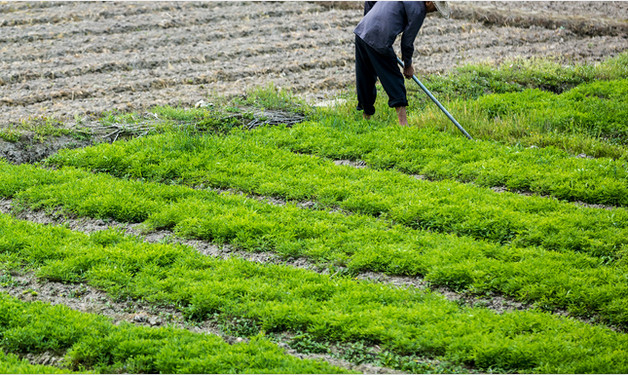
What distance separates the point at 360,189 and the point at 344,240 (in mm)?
1266

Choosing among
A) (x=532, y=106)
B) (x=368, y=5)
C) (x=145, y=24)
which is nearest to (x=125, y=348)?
(x=368, y=5)

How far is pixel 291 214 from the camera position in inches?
279

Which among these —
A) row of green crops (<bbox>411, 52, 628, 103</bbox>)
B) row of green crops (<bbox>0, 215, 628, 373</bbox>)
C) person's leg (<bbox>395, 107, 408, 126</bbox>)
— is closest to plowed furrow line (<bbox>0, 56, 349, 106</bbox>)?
row of green crops (<bbox>411, 52, 628, 103</bbox>)

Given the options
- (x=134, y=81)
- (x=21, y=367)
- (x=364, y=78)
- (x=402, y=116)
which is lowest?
(x=21, y=367)

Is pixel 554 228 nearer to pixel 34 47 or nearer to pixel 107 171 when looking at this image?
pixel 107 171

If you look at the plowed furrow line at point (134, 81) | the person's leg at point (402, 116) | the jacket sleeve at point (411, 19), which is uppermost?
the jacket sleeve at point (411, 19)

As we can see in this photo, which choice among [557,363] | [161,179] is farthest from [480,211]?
[161,179]

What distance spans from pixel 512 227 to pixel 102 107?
6.85 meters

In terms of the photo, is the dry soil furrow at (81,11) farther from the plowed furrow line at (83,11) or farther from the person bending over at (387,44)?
the person bending over at (387,44)

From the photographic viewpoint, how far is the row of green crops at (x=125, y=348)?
466 cm

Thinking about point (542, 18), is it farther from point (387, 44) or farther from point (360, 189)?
point (360, 189)

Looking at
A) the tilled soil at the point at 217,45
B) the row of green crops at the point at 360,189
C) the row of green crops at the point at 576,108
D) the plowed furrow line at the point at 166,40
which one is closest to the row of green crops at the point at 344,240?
the row of green crops at the point at 360,189

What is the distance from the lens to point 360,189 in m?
7.64

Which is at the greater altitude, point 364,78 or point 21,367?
point 364,78
